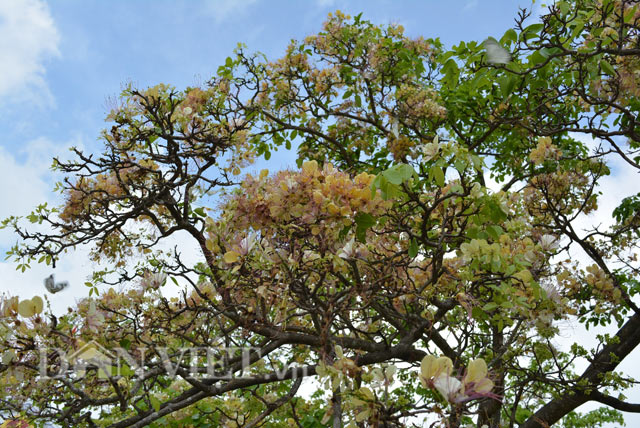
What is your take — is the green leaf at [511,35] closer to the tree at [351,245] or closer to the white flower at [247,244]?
the tree at [351,245]

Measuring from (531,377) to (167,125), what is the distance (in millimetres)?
3770

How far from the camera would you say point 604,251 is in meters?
5.83

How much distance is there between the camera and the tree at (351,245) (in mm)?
2666

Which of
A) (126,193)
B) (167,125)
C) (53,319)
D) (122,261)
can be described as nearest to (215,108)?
(167,125)

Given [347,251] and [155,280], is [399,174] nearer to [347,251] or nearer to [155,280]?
[347,251]

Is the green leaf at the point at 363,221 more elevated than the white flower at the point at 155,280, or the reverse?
the white flower at the point at 155,280

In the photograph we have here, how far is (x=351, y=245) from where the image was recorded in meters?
2.81

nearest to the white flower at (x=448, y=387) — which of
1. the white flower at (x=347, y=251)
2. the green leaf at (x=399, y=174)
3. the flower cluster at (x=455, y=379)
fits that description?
the flower cluster at (x=455, y=379)

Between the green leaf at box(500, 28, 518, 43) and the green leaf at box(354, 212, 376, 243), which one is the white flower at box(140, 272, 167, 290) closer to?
the green leaf at box(354, 212, 376, 243)

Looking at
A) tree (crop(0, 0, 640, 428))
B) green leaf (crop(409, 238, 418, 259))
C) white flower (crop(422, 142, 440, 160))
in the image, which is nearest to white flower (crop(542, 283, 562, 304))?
tree (crop(0, 0, 640, 428))

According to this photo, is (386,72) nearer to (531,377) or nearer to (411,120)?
(411,120)

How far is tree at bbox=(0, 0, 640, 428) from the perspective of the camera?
8.75ft

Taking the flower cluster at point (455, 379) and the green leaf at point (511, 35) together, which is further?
the green leaf at point (511, 35)

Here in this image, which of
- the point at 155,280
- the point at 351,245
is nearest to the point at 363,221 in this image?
the point at 351,245
